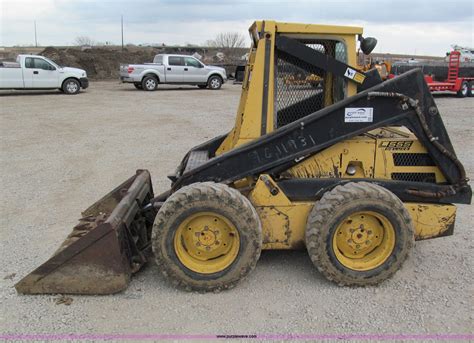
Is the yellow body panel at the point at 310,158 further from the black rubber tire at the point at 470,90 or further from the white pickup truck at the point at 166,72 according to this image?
the black rubber tire at the point at 470,90

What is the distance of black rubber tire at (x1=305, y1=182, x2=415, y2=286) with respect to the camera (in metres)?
3.66

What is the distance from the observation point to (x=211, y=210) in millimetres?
3637

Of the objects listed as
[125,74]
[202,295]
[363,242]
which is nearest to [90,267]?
[202,295]

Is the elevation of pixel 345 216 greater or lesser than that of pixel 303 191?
lesser

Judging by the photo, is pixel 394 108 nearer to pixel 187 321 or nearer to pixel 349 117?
pixel 349 117

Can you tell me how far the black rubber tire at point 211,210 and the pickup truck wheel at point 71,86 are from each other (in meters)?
18.0

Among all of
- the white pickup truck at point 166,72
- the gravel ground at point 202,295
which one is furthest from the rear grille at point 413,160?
the white pickup truck at point 166,72

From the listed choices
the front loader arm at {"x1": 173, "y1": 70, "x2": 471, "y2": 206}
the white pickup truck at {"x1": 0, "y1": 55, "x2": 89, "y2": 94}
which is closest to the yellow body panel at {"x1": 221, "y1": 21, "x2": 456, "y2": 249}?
the front loader arm at {"x1": 173, "y1": 70, "x2": 471, "y2": 206}

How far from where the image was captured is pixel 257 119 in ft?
13.2

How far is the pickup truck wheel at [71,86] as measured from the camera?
19.8 m

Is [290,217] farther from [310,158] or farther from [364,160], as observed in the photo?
[364,160]

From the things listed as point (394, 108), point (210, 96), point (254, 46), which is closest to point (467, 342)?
point (394, 108)

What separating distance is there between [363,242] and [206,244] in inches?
52.8

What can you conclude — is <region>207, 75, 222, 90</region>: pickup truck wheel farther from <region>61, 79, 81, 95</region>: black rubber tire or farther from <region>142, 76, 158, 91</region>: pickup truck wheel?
<region>61, 79, 81, 95</region>: black rubber tire
